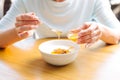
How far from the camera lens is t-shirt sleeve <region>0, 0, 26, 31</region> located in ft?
4.55

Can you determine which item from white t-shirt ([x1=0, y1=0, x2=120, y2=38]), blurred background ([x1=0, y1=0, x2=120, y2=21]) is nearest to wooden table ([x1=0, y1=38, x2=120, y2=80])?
white t-shirt ([x1=0, y1=0, x2=120, y2=38])

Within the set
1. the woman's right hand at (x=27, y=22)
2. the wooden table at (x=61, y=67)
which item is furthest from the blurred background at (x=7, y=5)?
the woman's right hand at (x=27, y=22)

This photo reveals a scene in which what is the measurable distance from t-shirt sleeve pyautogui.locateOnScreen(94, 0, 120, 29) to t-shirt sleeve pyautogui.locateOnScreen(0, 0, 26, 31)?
519 millimetres

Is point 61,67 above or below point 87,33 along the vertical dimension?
below

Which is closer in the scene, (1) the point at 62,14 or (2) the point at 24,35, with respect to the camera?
(2) the point at 24,35

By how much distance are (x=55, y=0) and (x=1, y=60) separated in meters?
0.62

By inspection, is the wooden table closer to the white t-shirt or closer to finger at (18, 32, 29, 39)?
finger at (18, 32, 29, 39)

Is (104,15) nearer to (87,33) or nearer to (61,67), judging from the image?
(87,33)

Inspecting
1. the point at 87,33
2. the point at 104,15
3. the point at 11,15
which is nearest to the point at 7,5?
the point at 11,15

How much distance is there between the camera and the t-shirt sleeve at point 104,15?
4.45 feet

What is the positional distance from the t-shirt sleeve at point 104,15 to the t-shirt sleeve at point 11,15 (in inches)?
20.4

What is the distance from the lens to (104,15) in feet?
4.58

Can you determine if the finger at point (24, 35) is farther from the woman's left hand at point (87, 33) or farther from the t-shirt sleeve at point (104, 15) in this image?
the t-shirt sleeve at point (104, 15)

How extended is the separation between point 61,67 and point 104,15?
59 centimetres
